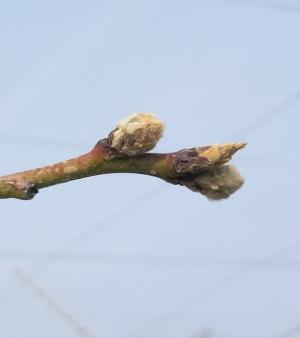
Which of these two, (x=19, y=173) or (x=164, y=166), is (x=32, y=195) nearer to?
(x=19, y=173)

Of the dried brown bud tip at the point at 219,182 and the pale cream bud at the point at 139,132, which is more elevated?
the pale cream bud at the point at 139,132

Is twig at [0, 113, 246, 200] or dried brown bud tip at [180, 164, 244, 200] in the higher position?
twig at [0, 113, 246, 200]

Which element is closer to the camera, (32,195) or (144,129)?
(144,129)

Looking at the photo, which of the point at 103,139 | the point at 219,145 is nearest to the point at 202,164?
the point at 219,145

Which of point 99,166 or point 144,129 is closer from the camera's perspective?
point 144,129

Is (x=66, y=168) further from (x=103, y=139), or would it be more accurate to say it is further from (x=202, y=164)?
(x=202, y=164)

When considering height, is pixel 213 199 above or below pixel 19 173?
below

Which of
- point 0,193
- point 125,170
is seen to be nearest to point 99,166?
point 125,170

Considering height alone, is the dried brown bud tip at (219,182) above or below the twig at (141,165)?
below

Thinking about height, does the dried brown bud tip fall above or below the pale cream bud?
below
